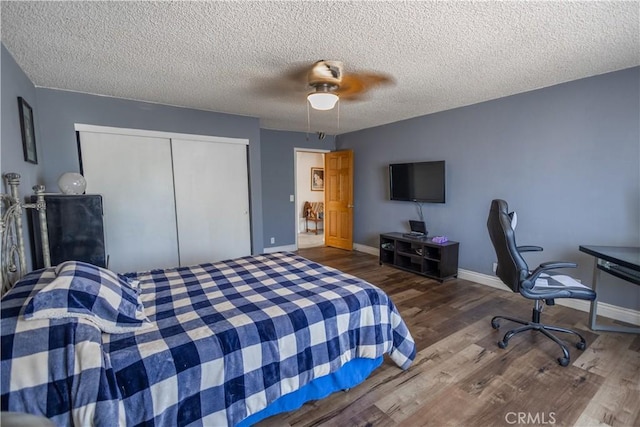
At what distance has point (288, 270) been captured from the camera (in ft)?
7.84

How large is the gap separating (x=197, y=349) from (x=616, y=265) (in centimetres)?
327

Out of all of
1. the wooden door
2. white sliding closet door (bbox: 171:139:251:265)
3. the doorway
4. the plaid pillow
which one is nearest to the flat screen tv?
the wooden door

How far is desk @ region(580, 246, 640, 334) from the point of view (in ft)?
7.15

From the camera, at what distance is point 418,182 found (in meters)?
4.44

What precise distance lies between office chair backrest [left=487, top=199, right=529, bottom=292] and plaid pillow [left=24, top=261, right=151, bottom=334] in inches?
99.5

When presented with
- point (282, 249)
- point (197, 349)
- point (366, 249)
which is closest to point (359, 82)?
point (197, 349)

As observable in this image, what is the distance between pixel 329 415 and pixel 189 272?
149 cm

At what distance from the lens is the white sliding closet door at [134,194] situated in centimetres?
335

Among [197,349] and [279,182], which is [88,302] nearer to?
[197,349]

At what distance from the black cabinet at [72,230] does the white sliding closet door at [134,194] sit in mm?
869

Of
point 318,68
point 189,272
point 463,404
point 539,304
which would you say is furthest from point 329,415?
A: point 318,68

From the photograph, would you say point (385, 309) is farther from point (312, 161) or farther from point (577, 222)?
point (312, 161)

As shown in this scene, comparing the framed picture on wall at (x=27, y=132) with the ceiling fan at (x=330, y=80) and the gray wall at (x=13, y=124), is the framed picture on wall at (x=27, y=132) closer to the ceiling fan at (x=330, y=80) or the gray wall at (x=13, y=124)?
the gray wall at (x=13, y=124)

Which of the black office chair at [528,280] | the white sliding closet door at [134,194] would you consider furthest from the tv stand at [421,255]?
the white sliding closet door at [134,194]
